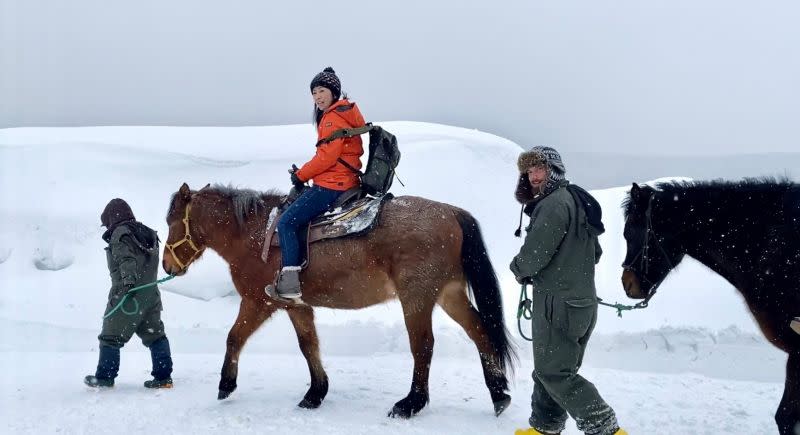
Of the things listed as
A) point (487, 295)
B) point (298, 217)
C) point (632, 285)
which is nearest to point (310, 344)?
point (298, 217)

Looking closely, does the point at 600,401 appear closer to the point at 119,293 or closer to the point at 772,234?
the point at 772,234

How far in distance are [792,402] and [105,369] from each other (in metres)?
5.62

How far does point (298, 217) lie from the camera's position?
16.9 ft

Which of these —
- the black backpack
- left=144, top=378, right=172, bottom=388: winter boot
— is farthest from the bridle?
left=144, top=378, right=172, bottom=388: winter boot

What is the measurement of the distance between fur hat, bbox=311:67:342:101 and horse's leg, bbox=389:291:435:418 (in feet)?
6.21

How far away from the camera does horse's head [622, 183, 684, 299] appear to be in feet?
13.6

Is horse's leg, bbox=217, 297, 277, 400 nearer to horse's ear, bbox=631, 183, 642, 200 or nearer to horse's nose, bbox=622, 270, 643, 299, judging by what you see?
horse's nose, bbox=622, 270, 643, 299

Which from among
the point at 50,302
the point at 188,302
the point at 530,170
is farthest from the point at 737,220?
the point at 50,302

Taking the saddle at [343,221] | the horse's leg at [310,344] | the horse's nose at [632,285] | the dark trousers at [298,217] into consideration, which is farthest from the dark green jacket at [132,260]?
the horse's nose at [632,285]

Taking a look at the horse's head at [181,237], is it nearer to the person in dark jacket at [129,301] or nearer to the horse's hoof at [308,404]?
the person in dark jacket at [129,301]

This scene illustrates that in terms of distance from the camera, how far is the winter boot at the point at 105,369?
5.74 metres

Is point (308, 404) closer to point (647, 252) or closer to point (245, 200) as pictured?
point (245, 200)

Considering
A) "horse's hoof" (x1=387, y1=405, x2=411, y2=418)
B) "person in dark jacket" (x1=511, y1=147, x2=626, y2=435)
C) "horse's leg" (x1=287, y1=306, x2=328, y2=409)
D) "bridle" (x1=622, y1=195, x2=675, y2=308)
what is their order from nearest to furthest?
"person in dark jacket" (x1=511, y1=147, x2=626, y2=435) < "bridle" (x1=622, y1=195, x2=675, y2=308) < "horse's hoof" (x1=387, y1=405, x2=411, y2=418) < "horse's leg" (x1=287, y1=306, x2=328, y2=409)

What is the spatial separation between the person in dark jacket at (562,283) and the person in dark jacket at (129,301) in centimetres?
379
